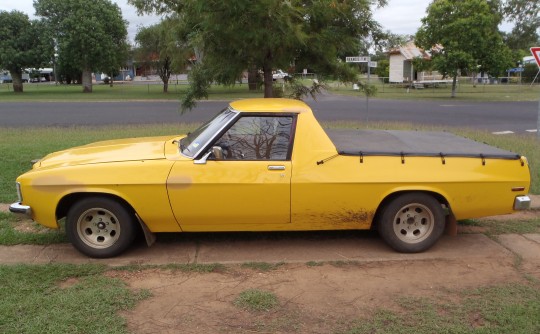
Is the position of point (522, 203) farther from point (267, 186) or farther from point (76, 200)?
point (76, 200)

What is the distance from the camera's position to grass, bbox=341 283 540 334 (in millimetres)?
3389

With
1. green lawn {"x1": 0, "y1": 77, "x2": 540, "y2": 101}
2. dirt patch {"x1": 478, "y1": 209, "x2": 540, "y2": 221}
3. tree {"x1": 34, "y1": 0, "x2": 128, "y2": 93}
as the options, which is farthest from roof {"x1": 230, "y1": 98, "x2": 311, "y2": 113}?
tree {"x1": 34, "y1": 0, "x2": 128, "y2": 93}

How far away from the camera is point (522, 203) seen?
4.73 meters

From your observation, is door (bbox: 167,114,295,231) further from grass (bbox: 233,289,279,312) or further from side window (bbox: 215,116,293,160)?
grass (bbox: 233,289,279,312)

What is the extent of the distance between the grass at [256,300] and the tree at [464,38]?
94.8 feet

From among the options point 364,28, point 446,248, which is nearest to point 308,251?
point 446,248

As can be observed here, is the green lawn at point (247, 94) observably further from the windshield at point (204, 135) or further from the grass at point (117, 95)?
the windshield at point (204, 135)

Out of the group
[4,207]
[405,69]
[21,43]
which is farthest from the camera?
[405,69]

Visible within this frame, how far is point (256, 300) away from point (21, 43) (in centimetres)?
4381

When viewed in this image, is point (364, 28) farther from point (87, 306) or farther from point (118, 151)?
point (87, 306)

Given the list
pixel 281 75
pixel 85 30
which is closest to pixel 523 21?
pixel 85 30

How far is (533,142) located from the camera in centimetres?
1121

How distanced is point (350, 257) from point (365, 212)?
0.47 meters

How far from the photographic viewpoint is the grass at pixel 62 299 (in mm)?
3416
